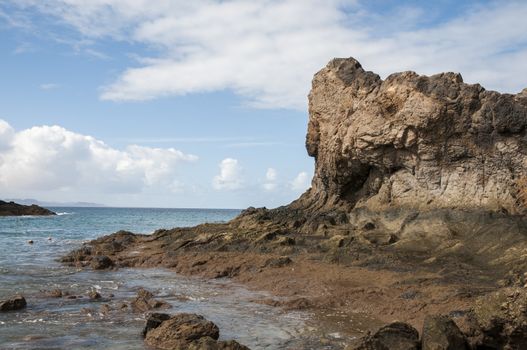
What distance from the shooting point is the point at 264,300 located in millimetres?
16859

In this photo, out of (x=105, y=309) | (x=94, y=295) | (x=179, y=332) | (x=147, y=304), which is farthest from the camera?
(x=94, y=295)

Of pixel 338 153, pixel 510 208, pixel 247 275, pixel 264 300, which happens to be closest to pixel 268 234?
pixel 247 275

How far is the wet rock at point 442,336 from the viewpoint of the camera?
9.58 meters

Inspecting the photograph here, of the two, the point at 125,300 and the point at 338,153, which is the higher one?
the point at 338,153

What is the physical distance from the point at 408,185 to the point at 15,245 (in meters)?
30.7

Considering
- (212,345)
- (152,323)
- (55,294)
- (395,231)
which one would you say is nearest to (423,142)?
Answer: (395,231)

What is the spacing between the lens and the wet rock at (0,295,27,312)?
1534 centimetres

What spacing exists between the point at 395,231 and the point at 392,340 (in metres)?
14.9

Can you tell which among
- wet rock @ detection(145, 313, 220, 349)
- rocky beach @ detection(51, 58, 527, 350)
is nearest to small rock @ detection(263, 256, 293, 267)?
rocky beach @ detection(51, 58, 527, 350)

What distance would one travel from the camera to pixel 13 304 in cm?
1559

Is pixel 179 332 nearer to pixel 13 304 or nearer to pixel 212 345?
pixel 212 345

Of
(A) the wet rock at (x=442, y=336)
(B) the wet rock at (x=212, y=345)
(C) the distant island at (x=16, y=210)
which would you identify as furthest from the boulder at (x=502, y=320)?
(C) the distant island at (x=16, y=210)

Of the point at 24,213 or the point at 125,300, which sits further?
the point at 24,213

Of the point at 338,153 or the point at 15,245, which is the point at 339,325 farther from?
the point at 15,245
